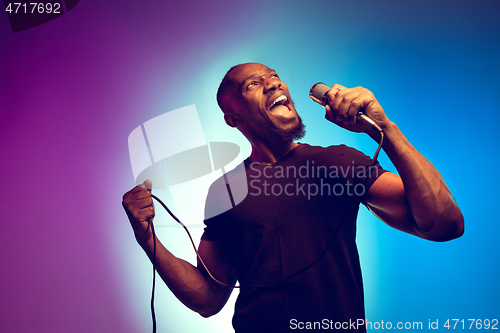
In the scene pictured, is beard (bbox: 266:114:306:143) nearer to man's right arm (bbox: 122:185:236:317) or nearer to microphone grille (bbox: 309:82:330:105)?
microphone grille (bbox: 309:82:330:105)

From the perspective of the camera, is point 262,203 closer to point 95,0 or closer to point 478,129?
point 478,129

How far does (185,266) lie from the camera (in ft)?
2.80

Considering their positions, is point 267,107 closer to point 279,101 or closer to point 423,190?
point 279,101

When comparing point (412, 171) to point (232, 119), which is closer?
point (412, 171)

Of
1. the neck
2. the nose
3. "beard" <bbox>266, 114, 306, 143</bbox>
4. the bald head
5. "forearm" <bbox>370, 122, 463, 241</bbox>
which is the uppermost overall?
the bald head

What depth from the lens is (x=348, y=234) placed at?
2.61 feet

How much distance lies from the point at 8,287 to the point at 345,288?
150cm

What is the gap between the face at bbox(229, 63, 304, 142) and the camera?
3.02 ft

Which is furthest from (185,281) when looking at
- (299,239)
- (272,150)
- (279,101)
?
(279,101)

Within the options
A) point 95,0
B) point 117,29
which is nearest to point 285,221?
point 117,29

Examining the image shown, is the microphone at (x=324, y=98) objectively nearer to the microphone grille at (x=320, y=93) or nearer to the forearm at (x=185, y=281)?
the microphone grille at (x=320, y=93)

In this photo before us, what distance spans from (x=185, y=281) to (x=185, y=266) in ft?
0.13

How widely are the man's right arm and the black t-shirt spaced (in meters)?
0.05

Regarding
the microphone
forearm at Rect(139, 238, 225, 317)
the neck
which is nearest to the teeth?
the neck
